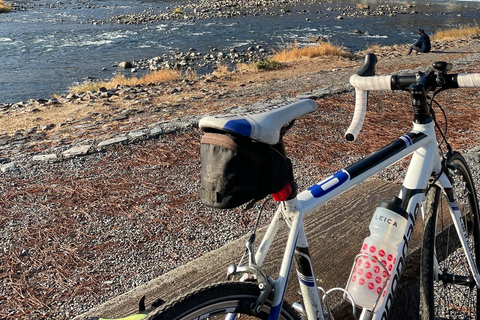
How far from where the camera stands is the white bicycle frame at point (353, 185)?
5.31 feet

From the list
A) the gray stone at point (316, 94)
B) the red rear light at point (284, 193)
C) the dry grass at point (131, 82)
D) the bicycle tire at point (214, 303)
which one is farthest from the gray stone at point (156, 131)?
the dry grass at point (131, 82)

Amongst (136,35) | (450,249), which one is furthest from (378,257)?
(136,35)

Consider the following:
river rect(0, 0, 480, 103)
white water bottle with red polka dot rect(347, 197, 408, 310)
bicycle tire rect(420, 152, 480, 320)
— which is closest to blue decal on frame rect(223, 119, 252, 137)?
white water bottle with red polka dot rect(347, 197, 408, 310)

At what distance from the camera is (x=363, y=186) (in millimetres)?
3709

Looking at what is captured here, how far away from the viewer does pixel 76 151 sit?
5914mm

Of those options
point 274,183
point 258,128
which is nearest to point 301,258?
point 274,183

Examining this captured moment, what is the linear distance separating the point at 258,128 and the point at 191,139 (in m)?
4.78

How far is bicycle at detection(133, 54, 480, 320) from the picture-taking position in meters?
1.41

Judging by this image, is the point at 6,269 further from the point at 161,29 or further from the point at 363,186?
the point at 161,29

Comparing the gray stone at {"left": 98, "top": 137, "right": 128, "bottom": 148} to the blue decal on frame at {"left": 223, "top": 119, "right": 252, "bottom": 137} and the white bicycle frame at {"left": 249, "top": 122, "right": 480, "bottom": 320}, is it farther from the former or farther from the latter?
the blue decal on frame at {"left": 223, "top": 119, "right": 252, "bottom": 137}

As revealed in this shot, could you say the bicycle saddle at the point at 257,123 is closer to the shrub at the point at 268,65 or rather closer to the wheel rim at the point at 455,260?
the wheel rim at the point at 455,260

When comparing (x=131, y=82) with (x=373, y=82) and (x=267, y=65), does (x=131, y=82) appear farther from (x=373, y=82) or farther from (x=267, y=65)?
(x=373, y=82)

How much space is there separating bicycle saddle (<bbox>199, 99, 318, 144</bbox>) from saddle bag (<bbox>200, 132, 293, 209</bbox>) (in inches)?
1.1

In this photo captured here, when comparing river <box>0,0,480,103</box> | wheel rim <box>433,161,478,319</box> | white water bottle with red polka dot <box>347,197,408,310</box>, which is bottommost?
river <box>0,0,480,103</box>
